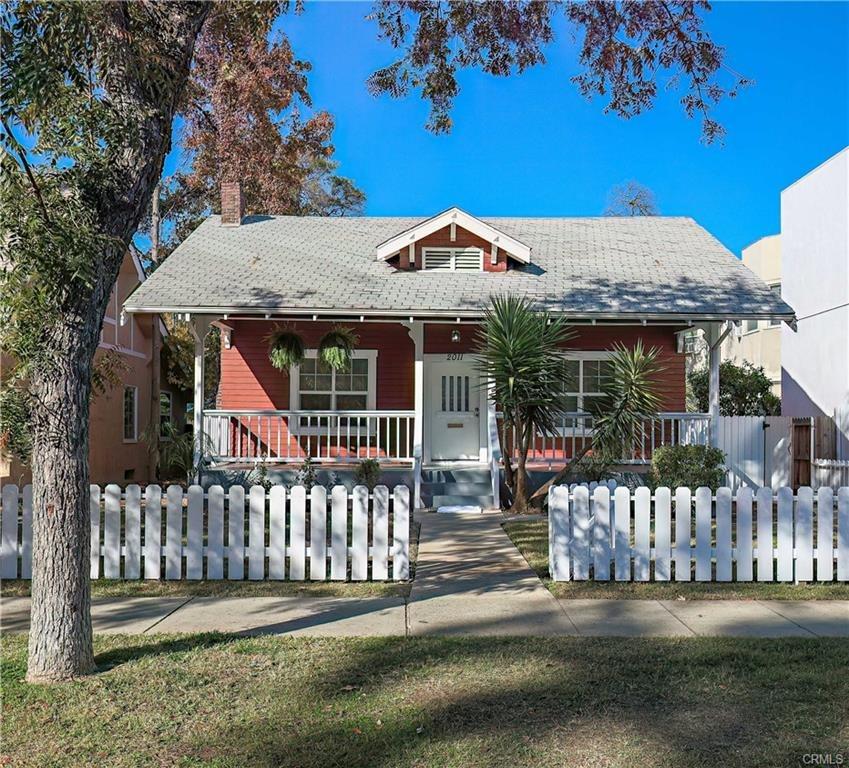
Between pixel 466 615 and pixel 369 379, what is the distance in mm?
10246

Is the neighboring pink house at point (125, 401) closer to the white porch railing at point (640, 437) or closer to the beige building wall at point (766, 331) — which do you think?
the white porch railing at point (640, 437)

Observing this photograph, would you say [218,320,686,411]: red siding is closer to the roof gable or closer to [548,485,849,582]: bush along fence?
the roof gable

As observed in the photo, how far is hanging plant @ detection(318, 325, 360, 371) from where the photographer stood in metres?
14.1

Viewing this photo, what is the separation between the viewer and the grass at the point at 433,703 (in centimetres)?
356

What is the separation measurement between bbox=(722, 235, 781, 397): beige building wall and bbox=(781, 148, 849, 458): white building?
17.8 feet

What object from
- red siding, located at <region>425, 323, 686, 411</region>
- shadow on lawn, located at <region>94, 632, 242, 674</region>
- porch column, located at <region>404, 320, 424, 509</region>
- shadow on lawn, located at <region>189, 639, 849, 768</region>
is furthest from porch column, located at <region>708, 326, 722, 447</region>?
shadow on lawn, located at <region>94, 632, 242, 674</region>

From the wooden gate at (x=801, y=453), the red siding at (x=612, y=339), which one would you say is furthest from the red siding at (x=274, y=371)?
the wooden gate at (x=801, y=453)

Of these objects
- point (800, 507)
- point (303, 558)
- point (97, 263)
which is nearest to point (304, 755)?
point (97, 263)

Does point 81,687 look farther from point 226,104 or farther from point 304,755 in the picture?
point 226,104

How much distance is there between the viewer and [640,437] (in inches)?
565

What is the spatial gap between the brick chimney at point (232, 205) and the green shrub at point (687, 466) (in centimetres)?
1162

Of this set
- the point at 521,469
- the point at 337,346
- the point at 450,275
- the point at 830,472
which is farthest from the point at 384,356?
the point at 830,472

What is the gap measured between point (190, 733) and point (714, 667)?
312 cm

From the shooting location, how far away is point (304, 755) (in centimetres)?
352
